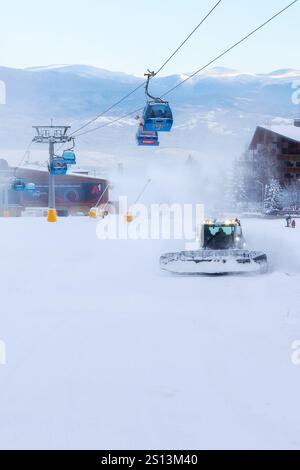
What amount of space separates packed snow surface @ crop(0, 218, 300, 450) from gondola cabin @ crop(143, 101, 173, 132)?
6.93 m

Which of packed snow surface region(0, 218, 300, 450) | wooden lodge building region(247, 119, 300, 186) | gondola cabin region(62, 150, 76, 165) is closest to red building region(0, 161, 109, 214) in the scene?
gondola cabin region(62, 150, 76, 165)

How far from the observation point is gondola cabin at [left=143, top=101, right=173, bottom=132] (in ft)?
58.0

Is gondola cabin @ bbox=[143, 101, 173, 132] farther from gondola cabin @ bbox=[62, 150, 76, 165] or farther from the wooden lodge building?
the wooden lodge building

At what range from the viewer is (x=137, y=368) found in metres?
6.07

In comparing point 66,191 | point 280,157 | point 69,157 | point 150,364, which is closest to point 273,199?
point 280,157

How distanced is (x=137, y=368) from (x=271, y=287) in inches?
237

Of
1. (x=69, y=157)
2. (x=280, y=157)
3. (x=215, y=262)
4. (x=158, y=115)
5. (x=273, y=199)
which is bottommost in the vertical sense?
(x=215, y=262)

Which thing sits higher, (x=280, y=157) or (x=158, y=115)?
(x=280, y=157)

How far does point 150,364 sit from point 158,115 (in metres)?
12.6

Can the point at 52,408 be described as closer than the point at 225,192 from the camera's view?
Yes

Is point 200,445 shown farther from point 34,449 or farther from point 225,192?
point 225,192

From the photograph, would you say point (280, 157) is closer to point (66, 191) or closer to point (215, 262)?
point (66, 191)

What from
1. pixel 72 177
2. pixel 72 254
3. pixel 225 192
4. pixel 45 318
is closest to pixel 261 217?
pixel 72 177

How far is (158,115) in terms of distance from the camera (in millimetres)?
17719
